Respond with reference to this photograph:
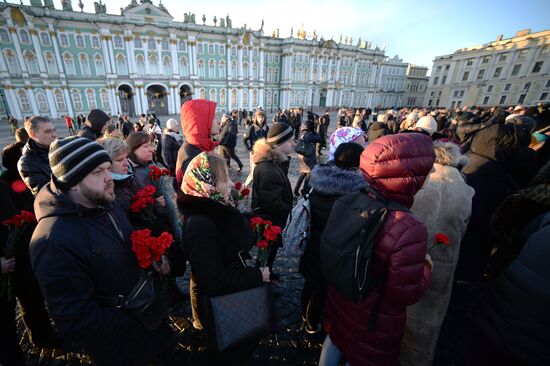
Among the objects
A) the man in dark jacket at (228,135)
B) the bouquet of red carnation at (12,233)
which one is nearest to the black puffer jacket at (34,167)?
the bouquet of red carnation at (12,233)

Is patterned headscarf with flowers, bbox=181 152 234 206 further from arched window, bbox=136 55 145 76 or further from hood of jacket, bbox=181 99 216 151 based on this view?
arched window, bbox=136 55 145 76

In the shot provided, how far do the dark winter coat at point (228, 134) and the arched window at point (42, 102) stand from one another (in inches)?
1338

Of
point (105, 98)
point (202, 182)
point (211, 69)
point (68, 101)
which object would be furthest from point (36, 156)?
point (211, 69)

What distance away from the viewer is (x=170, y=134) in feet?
17.6

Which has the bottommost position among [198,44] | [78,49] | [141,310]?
[141,310]

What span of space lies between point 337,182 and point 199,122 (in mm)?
2283

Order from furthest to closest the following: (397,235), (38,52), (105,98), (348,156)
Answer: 1. (105,98)
2. (38,52)
3. (348,156)
4. (397,235)

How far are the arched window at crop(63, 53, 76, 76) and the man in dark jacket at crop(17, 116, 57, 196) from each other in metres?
37.1

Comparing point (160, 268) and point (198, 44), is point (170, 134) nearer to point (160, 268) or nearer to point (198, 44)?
point (160, 268)

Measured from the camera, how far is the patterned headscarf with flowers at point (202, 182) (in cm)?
174

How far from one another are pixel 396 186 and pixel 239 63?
141ft

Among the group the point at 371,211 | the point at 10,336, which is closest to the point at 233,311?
the point at 371,211

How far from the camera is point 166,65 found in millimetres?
34062

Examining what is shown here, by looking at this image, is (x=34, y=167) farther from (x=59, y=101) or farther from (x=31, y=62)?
(x=31, y=62)
